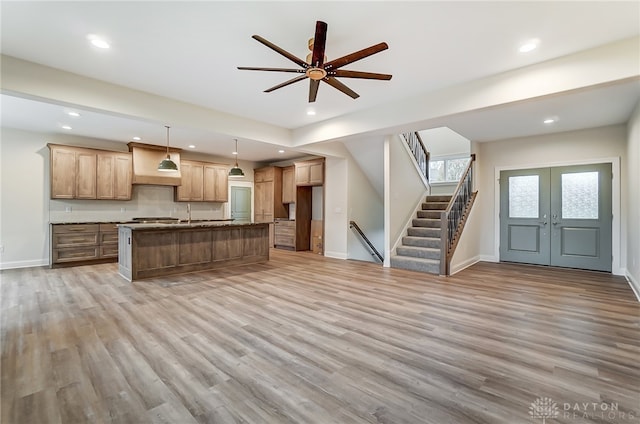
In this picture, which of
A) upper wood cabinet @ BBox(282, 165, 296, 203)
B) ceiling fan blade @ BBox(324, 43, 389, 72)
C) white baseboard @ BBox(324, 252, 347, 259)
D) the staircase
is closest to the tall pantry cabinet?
upper wood cabinet @ BBox(282, 165, 296, 203)

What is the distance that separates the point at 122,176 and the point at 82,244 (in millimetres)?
1766

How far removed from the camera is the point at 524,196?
638cm

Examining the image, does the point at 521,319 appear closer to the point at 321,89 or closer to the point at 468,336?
the point at 468,336

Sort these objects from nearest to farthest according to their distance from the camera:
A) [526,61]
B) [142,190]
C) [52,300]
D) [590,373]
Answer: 1. [590,373]
2. [526,61]
3. [52,300]
4. [142,190]

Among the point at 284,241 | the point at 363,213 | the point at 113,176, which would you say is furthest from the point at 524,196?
the point at 113,176

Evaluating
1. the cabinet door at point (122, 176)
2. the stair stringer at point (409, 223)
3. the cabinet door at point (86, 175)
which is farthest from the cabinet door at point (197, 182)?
the stair stringer at point (409, 223)

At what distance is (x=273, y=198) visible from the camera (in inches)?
358

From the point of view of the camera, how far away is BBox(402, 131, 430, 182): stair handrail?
725cm

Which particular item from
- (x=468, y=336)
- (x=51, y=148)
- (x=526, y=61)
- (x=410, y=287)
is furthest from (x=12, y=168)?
(x=526, y=61)

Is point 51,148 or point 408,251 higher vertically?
point 51,148

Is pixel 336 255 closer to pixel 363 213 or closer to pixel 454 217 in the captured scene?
pixel 363 213

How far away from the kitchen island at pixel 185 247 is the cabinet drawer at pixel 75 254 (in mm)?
1494

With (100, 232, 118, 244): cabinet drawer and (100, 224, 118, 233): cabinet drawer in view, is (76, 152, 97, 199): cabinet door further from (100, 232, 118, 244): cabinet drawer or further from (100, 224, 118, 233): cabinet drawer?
(100, 232, 118, 244): cabinet drawer

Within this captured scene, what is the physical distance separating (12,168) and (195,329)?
6.21 meters
